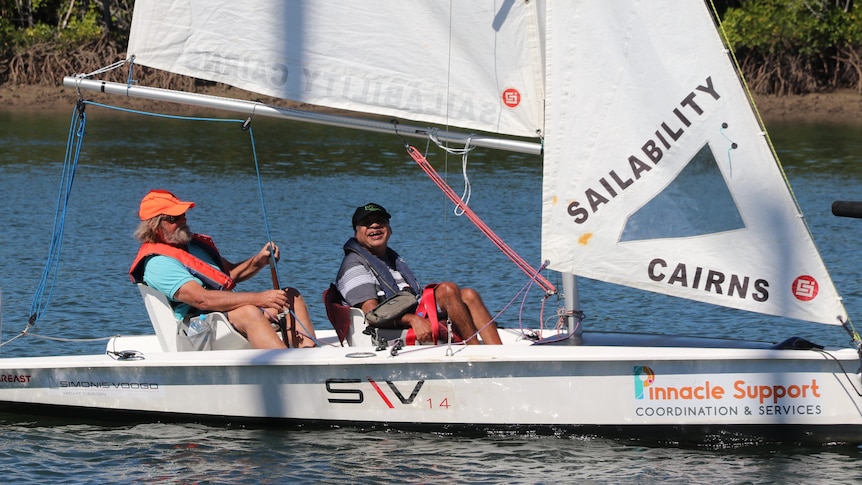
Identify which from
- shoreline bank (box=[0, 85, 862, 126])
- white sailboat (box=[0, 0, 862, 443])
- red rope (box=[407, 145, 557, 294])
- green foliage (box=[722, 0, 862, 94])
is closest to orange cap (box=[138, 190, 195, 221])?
white sailboat (box=[0, 0, 862, 443])

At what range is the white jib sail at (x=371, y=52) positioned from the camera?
24.3ft

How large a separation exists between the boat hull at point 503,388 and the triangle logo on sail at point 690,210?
591 millimetres

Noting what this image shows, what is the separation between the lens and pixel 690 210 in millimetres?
7156

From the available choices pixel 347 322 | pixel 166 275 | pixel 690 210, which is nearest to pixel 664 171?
pixel 690 210

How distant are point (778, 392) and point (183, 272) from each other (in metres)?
3.15

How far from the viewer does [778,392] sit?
7.09m

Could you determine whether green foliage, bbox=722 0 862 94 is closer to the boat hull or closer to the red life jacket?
the red life jacket

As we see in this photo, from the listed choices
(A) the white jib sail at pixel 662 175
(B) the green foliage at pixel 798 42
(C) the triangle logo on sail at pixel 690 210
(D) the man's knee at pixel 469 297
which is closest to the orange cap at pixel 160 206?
(D) the man's knee at pixel 469 297

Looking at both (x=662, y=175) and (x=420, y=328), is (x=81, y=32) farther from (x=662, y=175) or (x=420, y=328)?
(x=662, y=175)

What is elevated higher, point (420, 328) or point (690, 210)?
point (690, 210)

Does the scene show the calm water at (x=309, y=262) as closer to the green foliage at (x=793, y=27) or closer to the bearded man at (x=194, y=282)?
the bearded man at (x=194, y=282)

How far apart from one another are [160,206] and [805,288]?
11.2 feet

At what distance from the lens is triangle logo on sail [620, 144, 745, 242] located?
23.4 ft

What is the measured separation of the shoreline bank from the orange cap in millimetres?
22552
